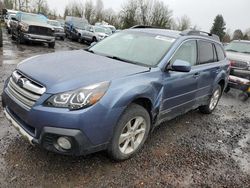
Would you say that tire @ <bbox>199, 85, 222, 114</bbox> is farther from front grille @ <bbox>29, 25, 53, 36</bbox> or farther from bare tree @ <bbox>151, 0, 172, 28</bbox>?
bare tree @ <bbox>151, 0, 172, 28</bbox>

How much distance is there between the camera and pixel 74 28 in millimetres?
24453

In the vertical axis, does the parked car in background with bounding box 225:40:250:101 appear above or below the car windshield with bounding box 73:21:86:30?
above

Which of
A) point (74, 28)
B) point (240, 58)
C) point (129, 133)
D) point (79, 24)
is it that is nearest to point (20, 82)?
point (129, 133)

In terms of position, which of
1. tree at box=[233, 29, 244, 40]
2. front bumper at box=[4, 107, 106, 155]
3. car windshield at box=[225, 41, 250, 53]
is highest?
car windshield at box=[225, 41, 250, 53]

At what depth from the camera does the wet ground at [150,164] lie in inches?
122

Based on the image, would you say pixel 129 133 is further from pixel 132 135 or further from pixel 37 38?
pixel 37 38

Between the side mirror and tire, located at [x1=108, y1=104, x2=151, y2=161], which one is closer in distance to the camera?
tire, located at [x1=108, y1=104, x2=151, y2=161]

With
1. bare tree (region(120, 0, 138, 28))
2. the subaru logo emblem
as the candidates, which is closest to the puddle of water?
the subaru logo emblem

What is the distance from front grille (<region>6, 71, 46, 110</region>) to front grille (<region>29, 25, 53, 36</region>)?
1274 cm

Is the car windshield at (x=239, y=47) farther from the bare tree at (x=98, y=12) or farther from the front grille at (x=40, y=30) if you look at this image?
the bare tree at (x=98, y=12)

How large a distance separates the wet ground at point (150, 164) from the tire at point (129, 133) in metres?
0.17

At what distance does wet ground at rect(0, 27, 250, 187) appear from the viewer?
310 cm

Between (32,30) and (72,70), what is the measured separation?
13285 mm

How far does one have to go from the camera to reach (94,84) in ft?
9.64
